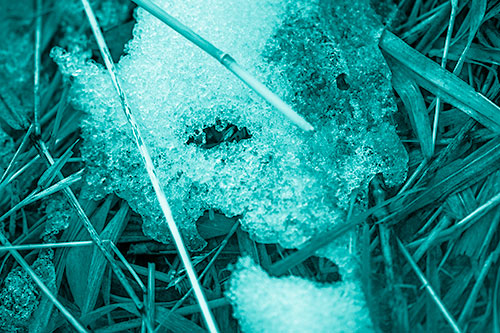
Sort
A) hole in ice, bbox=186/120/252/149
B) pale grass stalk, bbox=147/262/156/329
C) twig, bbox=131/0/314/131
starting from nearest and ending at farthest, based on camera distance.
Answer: twig, bbox=131/0/314/131 → pale grass stalk, bbox=147/262/156/329 → hole in ice, bbox=186/120/252/149

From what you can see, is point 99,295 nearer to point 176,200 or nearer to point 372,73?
point 176,200

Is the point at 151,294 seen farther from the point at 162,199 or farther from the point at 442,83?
the point at 442,83

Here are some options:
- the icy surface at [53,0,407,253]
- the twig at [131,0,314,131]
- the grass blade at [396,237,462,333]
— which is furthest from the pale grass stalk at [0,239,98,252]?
the grass blade at [396,237,462,333]

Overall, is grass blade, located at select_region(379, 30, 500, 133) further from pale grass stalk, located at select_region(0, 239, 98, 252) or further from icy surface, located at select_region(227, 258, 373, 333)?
pale grass stalk, located at select_region(0, 239, 98, 252)

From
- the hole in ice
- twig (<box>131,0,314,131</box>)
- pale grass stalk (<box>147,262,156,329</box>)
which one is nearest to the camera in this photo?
twig (<box>131,0,314,131</box>)

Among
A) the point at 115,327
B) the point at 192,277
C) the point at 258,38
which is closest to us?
the point at 192,277

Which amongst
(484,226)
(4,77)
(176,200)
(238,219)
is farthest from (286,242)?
(4,77)

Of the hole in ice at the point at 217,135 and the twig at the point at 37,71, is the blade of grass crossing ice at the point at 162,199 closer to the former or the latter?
the hole in ice at the point at 217,135

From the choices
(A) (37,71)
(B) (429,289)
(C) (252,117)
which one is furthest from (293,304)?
(A) (37,71)
